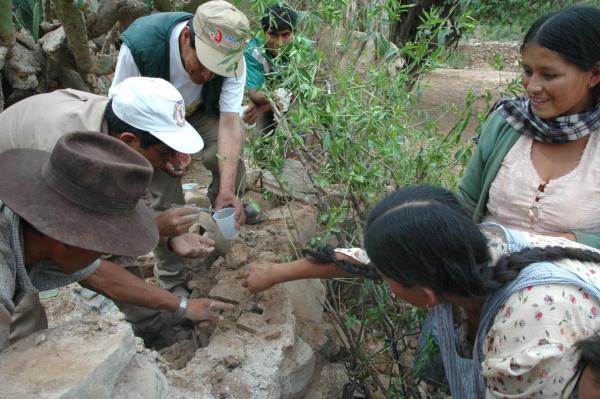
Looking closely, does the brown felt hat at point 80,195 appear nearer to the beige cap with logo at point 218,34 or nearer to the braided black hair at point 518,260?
the braided black hair at point 518,260

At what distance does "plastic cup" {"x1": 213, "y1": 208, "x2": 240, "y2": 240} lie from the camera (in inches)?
110

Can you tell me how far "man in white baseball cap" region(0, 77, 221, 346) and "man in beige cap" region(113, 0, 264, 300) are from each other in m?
0.44

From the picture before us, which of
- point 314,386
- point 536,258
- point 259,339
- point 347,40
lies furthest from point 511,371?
point 347,40

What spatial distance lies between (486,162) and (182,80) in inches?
68.8

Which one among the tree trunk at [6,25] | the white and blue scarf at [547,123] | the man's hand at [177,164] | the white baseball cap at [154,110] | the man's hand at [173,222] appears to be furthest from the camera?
the tree trunk at [6,25]

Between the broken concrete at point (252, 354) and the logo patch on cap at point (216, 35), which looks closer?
the broken concrete at point (252, 354)

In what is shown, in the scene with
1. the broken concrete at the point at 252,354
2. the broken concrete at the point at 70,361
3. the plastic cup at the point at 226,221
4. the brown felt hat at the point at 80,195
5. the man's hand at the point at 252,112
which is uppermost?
the brown felt hat at the point at 80,195

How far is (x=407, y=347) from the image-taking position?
2994mm

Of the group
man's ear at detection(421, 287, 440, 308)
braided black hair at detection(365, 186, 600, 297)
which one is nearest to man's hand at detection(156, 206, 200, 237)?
braided black hair at detection(365, 186, 600, 297)

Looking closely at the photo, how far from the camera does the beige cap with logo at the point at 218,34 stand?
2.89 meters

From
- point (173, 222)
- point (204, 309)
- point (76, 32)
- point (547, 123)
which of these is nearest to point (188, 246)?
point (173, 222)

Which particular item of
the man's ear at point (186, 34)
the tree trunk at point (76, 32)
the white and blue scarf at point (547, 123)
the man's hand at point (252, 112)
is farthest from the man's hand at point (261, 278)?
the tree trunk at point (76, 32)

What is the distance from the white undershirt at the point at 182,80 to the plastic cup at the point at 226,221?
77cm

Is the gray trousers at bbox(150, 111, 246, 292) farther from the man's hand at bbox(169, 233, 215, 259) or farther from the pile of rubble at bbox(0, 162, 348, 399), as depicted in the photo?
the man's hand at bbox(169, 233, 215, 259)
